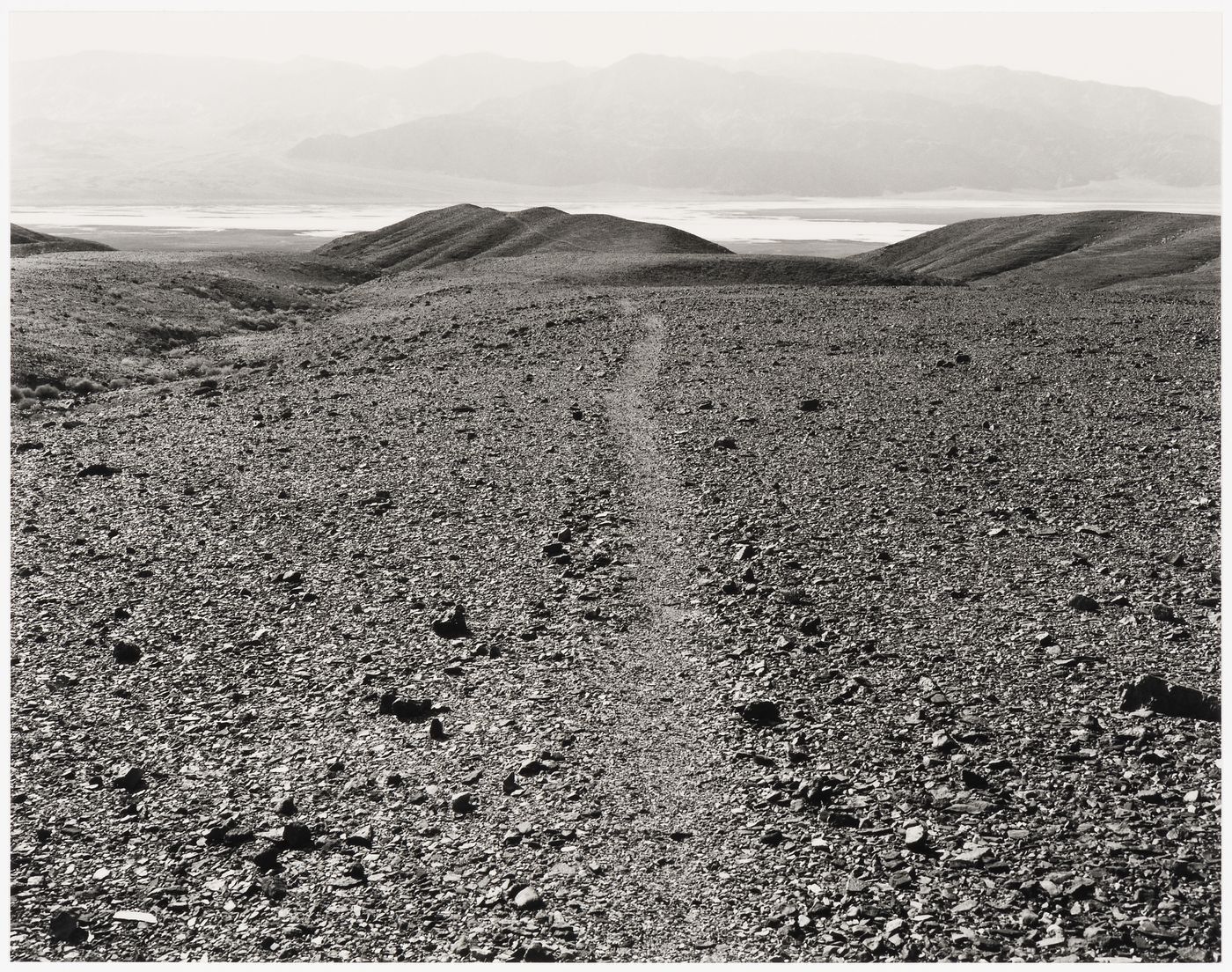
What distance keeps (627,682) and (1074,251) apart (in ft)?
224

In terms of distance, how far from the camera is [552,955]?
5938 millimetres

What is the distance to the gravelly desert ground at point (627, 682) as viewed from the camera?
6.29 meters

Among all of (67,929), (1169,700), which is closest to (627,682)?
(1169,700)

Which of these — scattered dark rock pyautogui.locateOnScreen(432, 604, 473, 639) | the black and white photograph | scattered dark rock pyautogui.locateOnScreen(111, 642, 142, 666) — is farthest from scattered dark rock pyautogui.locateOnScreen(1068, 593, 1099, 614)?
scattered dark rock pyautogui.locateOnScreen(111, 642, 142, 666)

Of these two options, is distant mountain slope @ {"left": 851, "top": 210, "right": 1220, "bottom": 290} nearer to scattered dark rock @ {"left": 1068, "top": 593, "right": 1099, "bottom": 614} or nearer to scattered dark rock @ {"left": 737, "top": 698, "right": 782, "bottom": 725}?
scattered dark rock @ {"left": 1068, "top": 593, "right": 1099, "bottom": 614}

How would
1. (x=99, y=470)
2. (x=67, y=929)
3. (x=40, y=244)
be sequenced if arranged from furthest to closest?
(x=40, y=244)
(x=99, y=470)
(x=67, y=929)

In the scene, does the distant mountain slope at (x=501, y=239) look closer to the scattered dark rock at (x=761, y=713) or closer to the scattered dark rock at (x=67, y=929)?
the scattered dark rock at (x=761, y=713)

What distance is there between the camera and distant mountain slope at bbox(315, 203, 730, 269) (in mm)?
70000

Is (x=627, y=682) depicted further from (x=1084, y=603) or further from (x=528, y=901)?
(x=1084, y=603)

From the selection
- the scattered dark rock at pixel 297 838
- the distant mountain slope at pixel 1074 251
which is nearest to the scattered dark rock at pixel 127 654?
the scattered dark rock at pixel 297 838

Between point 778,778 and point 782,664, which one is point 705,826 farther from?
point 782,664

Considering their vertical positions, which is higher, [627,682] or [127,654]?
[627,682]

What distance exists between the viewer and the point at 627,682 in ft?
29.6

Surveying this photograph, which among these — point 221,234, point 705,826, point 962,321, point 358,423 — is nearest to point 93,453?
point 358,423
